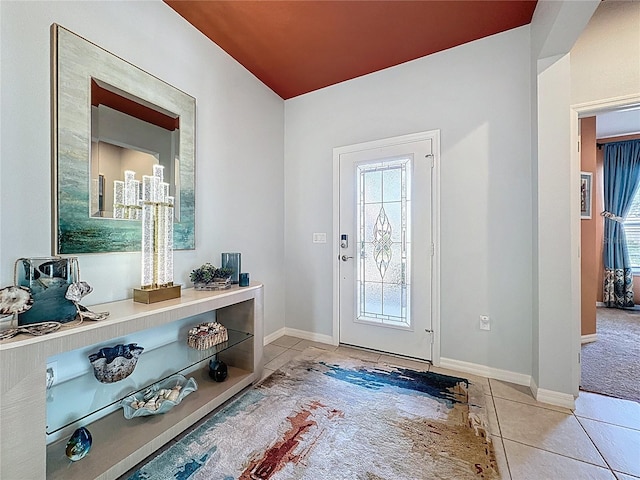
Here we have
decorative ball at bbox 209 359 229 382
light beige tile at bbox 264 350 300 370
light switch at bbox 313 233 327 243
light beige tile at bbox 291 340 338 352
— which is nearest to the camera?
decorative ball at bbox 209 359 229 382

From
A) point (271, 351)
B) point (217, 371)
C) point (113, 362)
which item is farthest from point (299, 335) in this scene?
point (113, 362)

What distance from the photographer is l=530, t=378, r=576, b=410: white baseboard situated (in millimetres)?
1839

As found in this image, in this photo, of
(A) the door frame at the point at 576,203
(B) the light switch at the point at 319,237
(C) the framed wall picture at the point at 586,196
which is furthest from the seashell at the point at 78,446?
(C) the framed wall picture at the point at 586,196

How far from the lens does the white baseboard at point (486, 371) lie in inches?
85.4

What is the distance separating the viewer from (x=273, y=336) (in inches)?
122

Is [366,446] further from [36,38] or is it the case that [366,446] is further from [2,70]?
[36,38]

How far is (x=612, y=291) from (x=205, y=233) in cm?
639

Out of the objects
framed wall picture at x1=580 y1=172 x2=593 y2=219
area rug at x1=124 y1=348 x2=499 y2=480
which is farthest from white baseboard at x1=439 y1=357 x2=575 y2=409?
framed wall picture at x1=580 y1=172 x2=593 y2=219

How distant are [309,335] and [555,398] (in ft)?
7.15

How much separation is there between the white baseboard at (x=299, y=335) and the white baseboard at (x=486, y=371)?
3.88 ft

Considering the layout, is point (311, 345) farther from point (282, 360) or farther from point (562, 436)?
point (562, 436)

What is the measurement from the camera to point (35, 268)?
124 centimetres

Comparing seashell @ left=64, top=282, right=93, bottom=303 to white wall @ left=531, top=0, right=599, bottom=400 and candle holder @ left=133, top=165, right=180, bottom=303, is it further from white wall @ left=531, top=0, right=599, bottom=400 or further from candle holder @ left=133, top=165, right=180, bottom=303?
white wall @ left=531, top=0, right=599, bottom=400

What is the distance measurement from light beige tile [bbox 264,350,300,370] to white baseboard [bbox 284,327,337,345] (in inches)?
15.3
